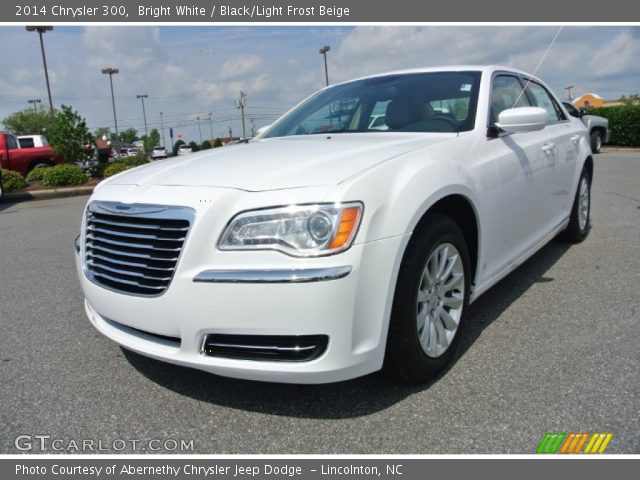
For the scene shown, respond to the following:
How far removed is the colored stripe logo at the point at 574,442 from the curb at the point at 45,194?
1313 centimetres

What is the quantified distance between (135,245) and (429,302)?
136 cm

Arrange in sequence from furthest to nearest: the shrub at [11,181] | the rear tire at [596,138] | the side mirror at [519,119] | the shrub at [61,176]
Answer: the rear tire at [596,138] → the shrub at [61,176] → the shrub at [11,181] → the side mirror at [519,119]

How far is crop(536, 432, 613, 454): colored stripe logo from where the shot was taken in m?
2.02

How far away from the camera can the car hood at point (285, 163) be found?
7.22ft

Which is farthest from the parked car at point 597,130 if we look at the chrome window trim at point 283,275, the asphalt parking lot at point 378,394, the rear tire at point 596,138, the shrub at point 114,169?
the chrome window trim at point 283,275

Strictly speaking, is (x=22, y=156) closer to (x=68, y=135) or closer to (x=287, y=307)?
(x=68, y=135)

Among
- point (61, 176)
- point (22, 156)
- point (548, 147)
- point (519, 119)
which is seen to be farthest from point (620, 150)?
point (22, 156)

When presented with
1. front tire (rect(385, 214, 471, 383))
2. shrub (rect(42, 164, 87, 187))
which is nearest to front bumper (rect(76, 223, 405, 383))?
front tire (rect(385, 214, 471, 383))

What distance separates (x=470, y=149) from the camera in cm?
285

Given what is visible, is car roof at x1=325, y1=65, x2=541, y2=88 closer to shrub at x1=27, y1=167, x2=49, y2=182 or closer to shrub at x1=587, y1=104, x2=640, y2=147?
shrub at x1=27, y1=167, x2=49, y2=182

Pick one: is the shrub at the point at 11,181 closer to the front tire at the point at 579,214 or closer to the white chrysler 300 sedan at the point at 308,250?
the white chrysler 300 sedan at the point at 308,250

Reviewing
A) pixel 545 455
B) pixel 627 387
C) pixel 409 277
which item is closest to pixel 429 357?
pixel 409 277

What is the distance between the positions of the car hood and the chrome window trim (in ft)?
1.18
